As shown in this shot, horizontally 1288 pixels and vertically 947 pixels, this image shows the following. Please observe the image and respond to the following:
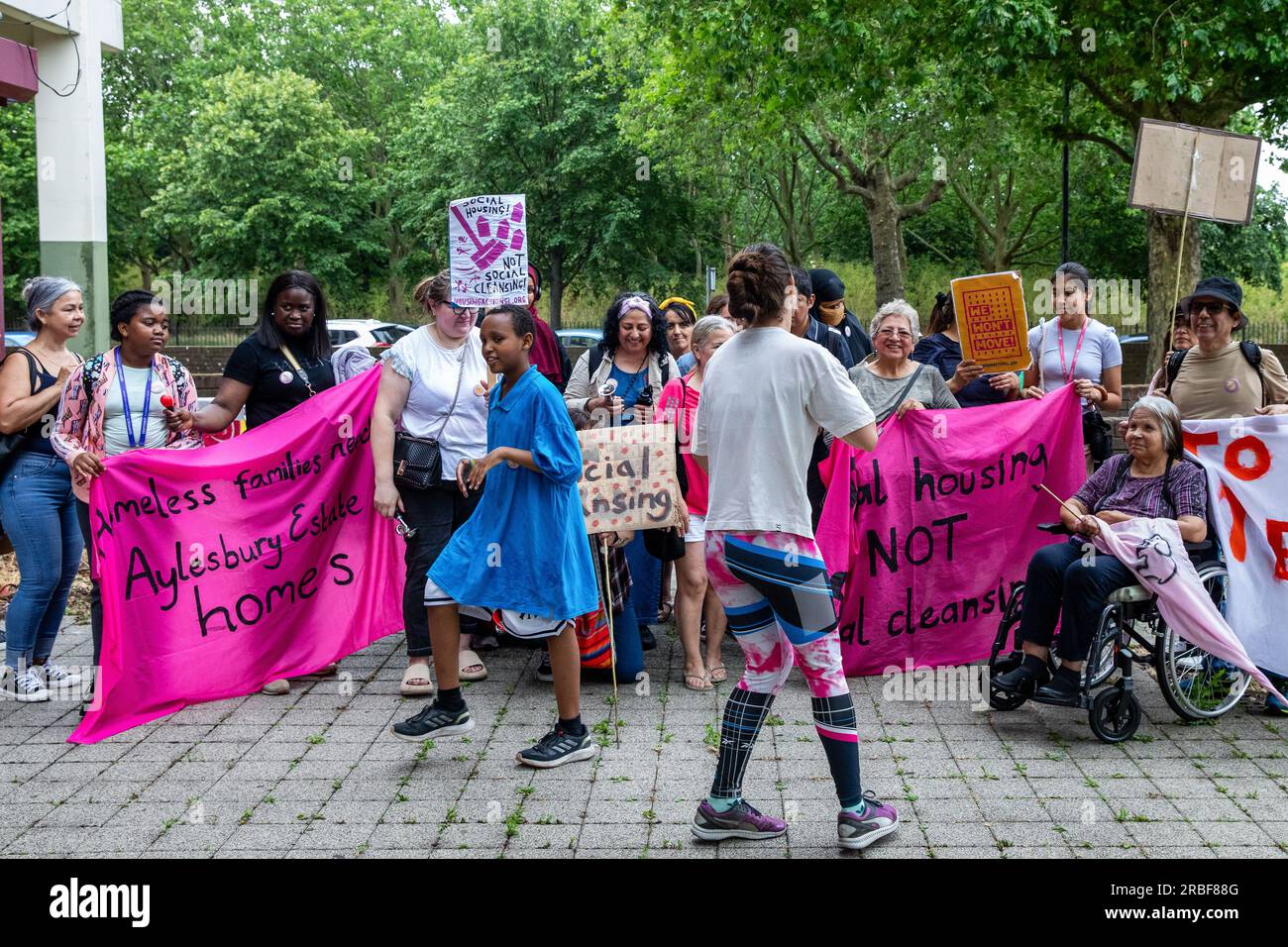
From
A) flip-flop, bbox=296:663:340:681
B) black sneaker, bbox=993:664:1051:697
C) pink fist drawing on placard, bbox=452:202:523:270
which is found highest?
pink fist drawing on placard, bbox=452:202:523:270

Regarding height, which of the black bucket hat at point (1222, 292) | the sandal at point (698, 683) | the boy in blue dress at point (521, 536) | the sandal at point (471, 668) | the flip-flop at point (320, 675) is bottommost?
the flip-flop at point (320, 675)

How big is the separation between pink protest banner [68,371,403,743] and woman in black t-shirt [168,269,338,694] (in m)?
0.11

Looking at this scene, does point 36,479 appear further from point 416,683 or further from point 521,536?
point 521,536

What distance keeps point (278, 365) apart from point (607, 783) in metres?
2.72

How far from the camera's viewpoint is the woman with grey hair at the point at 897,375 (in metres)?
6.31

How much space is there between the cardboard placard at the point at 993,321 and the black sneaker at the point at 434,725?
3030mm

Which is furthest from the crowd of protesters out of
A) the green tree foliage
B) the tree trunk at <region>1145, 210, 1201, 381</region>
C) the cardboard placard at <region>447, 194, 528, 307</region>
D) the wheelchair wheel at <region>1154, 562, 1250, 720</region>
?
the green tree foliage

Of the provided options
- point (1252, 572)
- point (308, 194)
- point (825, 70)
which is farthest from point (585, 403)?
point (308, 194)

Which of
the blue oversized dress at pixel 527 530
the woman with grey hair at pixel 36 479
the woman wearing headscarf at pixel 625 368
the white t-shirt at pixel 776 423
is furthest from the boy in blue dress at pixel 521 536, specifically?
the woman with grey hair at pixel 36 479

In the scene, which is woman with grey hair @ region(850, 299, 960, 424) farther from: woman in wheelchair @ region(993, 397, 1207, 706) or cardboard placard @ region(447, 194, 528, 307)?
cardboard placard @ region(447, 194, 528, 307)

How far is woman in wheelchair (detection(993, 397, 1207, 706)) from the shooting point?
539 centimetres

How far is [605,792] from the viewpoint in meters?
4.78

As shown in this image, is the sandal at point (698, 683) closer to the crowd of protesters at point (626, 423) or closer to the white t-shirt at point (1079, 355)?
the crowd of protesters at point (626, 423)

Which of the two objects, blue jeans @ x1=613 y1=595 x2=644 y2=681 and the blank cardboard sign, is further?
the blank cardboard sign
